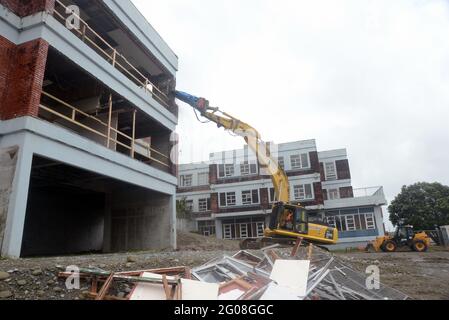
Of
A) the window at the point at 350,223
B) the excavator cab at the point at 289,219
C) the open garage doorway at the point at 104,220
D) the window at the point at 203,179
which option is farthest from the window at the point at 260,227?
the open garage doorway at the point at 104,220

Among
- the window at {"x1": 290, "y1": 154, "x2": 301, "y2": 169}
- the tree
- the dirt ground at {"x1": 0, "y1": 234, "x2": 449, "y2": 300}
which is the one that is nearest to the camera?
the dirt ground at {"x1": 0, "y1": 234, "x2": 449, "y2": 300}

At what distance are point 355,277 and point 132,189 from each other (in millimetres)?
11425

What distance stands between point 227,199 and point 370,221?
13137mm

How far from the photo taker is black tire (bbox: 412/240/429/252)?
19.8 m

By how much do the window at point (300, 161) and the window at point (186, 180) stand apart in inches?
469

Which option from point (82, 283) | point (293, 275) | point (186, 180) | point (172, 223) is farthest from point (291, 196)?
point (82, 283)

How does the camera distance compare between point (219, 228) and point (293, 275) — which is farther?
point (219, 228)

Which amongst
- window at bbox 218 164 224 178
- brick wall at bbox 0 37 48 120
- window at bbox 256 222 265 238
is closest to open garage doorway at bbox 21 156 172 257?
brick wall at bbox 0 37 48 120

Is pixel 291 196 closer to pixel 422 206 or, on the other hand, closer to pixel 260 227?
pixel 260 227

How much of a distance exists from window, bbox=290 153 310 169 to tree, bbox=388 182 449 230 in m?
10.3

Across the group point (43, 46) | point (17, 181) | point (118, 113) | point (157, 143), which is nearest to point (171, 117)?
point (157, 143)

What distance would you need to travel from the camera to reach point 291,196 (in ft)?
101

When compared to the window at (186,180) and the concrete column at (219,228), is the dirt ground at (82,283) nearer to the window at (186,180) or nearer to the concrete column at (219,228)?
the concrete column at (219,228)

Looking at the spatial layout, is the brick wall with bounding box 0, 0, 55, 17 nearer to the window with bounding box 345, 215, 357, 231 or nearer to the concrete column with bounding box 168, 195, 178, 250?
the concrete column with bounding box 168, 195, 178, 250
